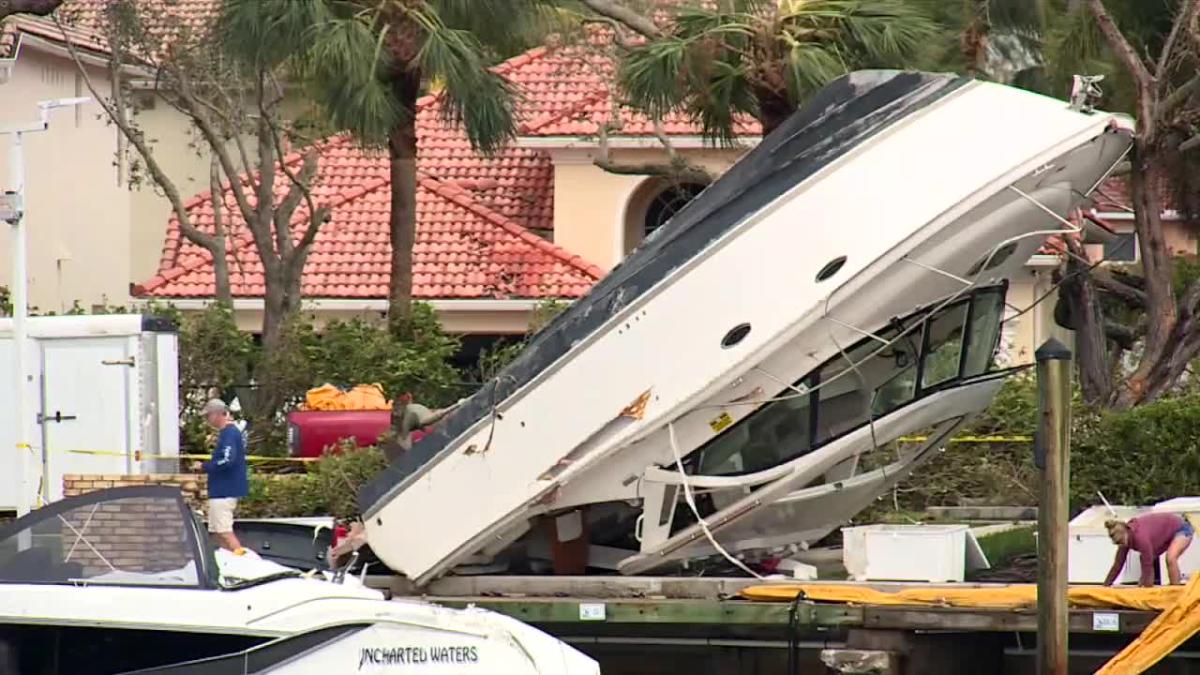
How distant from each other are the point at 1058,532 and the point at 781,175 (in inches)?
127

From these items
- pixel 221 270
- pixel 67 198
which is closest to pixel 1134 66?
pixel 221 270

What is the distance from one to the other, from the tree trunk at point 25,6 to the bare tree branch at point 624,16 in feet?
29.1

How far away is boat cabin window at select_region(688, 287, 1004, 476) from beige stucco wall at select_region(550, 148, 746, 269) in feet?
59.2

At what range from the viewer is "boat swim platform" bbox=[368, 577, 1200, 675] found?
48.9ft

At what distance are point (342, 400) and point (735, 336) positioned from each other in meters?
10.6

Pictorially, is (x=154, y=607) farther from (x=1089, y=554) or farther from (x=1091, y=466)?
(x=1091, y=466)

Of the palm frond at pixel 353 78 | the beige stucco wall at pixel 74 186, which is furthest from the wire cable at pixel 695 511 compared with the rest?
the beige stucco wall at pixel 74 186

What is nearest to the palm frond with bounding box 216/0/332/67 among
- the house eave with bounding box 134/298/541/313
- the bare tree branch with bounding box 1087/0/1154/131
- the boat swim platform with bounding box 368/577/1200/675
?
the house eave with bounding box 134/298/541/313

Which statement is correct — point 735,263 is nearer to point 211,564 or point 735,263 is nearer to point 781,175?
point 781,175

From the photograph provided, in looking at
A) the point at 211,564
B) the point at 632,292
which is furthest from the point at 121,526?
the point at 632,292

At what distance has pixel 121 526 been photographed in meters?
12.4

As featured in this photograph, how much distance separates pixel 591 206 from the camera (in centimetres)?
3500

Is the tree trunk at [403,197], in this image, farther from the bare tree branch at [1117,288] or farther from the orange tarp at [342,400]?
the bare tree branch at [1117,288]

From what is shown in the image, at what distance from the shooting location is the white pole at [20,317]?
61.1 ft
